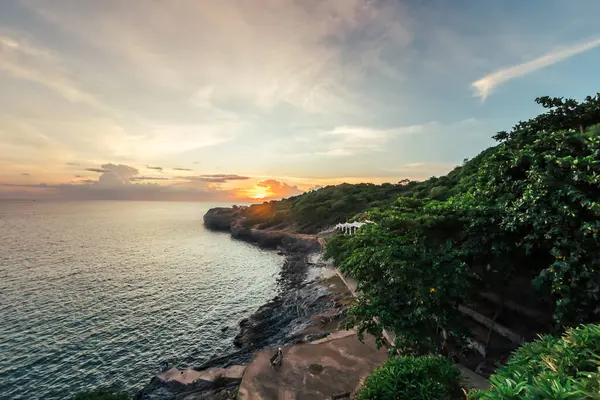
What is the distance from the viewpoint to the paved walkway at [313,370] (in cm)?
1245

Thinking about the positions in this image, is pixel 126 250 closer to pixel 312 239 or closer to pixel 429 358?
pixel 312 239

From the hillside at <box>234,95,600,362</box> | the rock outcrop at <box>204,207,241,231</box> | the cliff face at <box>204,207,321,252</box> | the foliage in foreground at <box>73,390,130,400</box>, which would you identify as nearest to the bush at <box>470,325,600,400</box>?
the hillside at <box>234,95,600,362</box>

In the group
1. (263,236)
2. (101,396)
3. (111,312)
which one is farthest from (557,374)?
(263,236)

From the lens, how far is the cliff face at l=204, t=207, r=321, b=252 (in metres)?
66.6

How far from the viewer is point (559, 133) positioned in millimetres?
10898

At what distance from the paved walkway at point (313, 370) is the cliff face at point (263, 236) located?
45674 millimetres

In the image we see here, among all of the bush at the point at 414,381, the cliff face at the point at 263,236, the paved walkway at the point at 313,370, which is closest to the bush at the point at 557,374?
the bush at the point at 414,381

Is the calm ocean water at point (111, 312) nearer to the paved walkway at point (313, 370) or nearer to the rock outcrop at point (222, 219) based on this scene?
the paved walkway at point (313, 370)

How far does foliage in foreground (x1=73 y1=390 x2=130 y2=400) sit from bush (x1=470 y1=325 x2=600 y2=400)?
69.3ft

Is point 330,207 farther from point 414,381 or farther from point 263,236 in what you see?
point 414,381

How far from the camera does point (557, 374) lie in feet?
16.2

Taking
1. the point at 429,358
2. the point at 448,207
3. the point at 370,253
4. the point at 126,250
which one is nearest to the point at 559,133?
the point at 448,207

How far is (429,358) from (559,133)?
9436 millimetres

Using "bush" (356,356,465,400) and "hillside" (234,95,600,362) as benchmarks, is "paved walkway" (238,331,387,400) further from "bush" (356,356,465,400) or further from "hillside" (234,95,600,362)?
"bush" (356,356,465,400)
